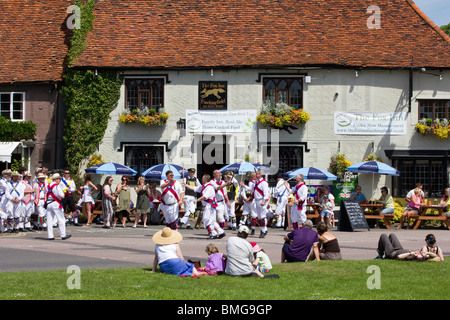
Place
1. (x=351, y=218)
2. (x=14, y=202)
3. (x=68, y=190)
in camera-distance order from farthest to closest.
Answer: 1. (x=351, y=218)
2. (x=68, y=190)
3. (x=14, y=202)

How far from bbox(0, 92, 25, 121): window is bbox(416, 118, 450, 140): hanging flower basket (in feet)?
53.8

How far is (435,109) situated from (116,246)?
16.7 meters

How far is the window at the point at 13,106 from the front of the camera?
31.2 metres

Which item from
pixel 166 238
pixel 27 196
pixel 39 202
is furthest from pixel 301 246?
pixel 39 202

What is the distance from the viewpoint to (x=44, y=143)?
3136cm

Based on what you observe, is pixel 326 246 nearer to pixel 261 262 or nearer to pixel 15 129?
pixel 261 262

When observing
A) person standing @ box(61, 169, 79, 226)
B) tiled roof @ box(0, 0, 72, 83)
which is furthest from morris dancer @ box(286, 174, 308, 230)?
tiled roof @ box(0, 0, 72, 83)

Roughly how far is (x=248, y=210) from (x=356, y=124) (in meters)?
9.42

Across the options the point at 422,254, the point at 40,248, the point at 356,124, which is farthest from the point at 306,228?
the point at 356,124

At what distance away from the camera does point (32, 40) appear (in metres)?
32.7

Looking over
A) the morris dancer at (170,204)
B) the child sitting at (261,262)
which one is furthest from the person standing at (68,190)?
the child sitting at (261,262)

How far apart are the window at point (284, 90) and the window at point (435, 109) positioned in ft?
16.0

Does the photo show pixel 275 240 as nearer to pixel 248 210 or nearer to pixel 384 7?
pixel 248 210

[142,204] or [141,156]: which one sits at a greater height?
[141,156]
